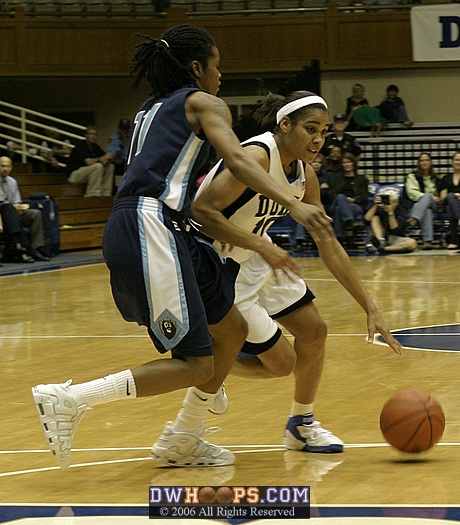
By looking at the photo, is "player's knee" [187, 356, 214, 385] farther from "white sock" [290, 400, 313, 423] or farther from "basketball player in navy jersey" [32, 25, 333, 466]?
"white sock" [290, 400, 313, 423]

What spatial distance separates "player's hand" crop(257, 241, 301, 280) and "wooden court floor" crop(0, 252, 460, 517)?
2.70 feet

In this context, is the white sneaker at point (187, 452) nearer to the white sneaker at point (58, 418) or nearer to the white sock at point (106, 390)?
the white sock at point (106, 390)

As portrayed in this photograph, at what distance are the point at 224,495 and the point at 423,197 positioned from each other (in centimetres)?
1213

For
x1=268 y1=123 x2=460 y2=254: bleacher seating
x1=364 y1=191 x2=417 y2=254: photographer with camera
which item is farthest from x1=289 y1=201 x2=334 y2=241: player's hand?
x1=268 y1=123 x2=460 y2=254: bleacher seating

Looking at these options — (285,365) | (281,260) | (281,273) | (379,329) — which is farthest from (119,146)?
(281,260)

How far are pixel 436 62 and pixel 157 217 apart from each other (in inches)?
677

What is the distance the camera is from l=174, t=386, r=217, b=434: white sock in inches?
178

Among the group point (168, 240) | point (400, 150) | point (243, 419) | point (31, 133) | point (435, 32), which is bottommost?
point (243, 419)

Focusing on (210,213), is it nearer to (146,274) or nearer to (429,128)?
(146,274)

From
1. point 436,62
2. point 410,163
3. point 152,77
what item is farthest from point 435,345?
point 436,62

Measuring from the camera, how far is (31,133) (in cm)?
1955

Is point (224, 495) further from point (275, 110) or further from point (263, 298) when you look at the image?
point (275, 110)

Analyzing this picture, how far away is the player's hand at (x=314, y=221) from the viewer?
378 centimetres

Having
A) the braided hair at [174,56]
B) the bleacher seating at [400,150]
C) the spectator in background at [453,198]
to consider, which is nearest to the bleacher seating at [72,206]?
the bleacher seating at [400,150]
